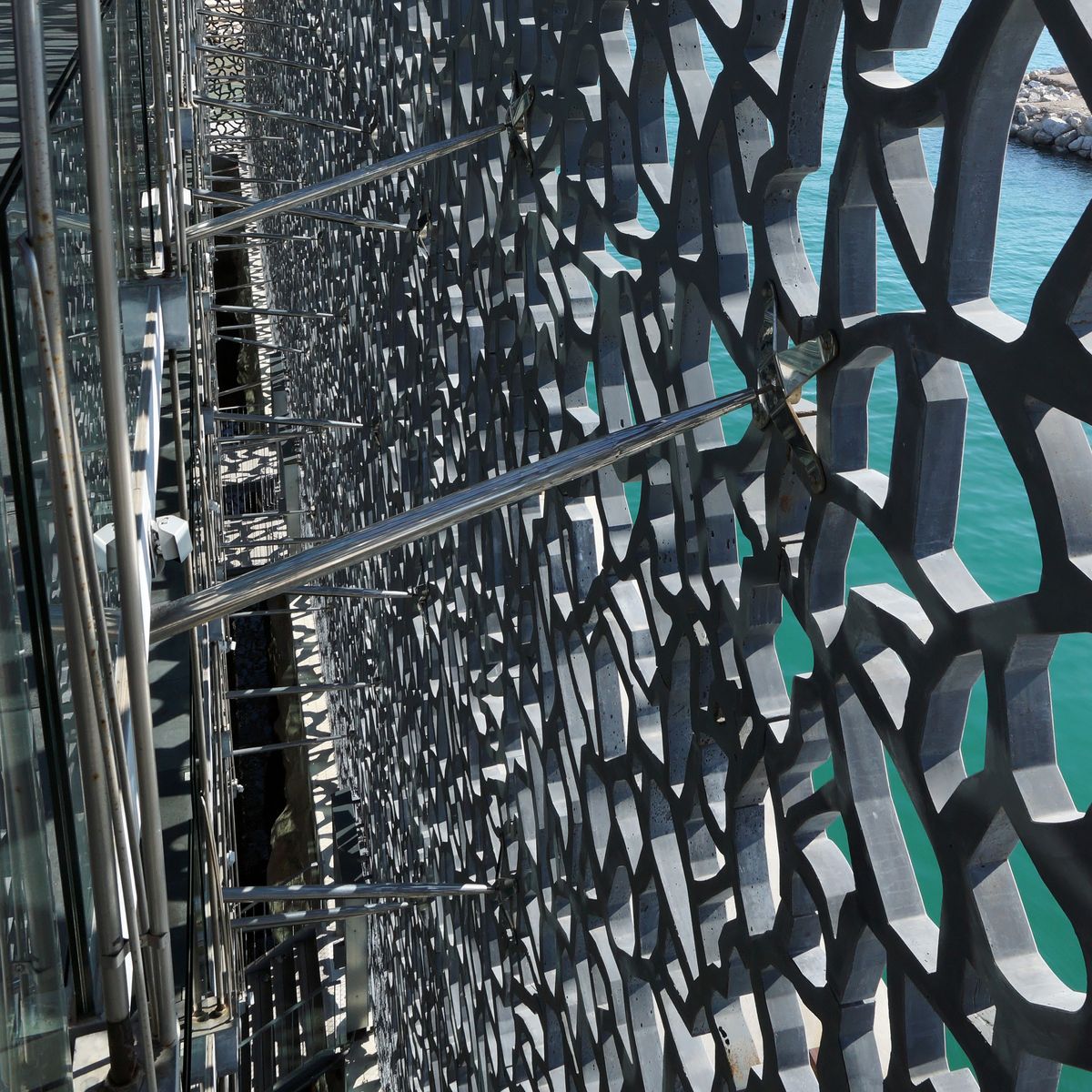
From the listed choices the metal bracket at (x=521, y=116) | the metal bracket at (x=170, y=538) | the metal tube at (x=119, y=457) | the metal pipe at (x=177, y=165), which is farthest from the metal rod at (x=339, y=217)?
the metal tube at (x=119, y=457)

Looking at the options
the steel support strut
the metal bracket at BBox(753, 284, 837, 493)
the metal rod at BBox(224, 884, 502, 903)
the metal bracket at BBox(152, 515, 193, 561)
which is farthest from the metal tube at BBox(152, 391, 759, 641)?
the metal rod at BBox(224, 884, 502, 903)

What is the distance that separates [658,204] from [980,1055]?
108cm

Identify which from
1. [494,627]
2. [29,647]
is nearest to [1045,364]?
[29,647]

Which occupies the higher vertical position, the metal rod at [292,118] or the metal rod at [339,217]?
the metal rod at [292,118]

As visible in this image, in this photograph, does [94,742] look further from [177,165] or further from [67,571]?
[177,165]

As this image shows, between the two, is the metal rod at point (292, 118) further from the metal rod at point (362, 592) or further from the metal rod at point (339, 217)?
the metal rod at point (362, 592)

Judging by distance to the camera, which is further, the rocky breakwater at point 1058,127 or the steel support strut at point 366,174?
the rocky breakwater at point 1058,127

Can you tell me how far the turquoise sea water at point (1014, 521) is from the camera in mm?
3424

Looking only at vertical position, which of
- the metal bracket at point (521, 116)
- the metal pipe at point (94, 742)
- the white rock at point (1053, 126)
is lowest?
the metal pipe at point (94, 742)

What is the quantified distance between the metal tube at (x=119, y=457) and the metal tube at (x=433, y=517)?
0.38m

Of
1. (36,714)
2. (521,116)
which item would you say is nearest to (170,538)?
(36,714)

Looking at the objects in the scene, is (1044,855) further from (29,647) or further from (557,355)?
(557,355)

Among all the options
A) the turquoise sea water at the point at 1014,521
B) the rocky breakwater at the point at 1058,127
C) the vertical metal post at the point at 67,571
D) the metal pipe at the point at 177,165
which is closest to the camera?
the vertical metal post at the point at 67,571

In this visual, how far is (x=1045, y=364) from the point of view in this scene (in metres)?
0.81
